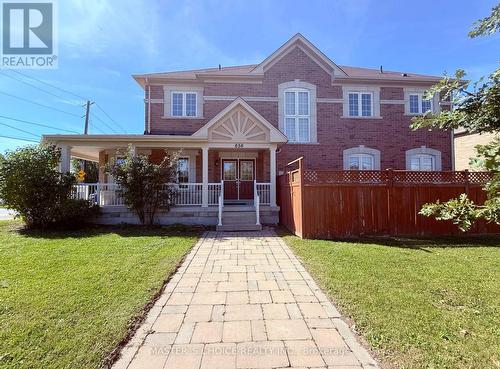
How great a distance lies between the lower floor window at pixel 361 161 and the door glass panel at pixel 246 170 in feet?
16.6

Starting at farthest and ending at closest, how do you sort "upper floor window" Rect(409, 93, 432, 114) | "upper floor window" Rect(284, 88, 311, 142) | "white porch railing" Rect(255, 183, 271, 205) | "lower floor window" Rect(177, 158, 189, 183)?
"upper floor window" Rect(409, 93, 432, 114) < "upper floor window" Rect(284, 88, 311, 142) < "lower floor window" Rect(177, 158, 189, 183) < "white porch railing" Rect(255, 183, 271, 205)

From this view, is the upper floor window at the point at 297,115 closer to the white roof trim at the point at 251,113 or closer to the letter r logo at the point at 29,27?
the white roof trim at the point at 251,113

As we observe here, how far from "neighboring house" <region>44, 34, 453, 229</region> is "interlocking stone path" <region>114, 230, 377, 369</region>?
956 centimetres

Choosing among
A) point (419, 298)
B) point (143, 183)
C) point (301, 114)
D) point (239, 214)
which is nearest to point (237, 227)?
point (239, 214)

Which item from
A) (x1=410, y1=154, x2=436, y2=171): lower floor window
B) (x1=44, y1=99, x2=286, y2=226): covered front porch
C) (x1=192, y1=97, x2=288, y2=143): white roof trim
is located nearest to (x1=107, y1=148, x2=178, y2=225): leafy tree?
Answer: (x1=44, y1=99, x2=286, y2=226): covered front porch

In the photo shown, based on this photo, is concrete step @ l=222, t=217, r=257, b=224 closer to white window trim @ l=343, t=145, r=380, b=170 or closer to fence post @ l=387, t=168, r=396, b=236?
fence post @ l=387, t=168, r=396, b=236

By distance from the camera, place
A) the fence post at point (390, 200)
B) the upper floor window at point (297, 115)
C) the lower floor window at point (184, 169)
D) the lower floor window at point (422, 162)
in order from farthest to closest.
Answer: the lower floor window at point (422, 162) < the upper floor window at point (297, 115) < the lower floor window at point (184, 169) < the fence post at point (390, 200)

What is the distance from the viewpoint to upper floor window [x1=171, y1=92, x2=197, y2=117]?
49.1 ft

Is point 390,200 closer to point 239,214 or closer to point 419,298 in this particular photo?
point 239,214

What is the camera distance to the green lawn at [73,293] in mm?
2885

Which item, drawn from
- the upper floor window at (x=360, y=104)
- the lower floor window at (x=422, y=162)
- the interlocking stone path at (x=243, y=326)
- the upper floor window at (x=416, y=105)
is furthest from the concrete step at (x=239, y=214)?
the upper floor window at (x=416, y=105)

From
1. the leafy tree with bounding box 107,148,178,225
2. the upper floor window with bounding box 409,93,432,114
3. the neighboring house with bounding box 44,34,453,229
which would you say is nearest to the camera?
the leafy tree with bounding box 107,148,178,225

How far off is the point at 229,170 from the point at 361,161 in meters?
6.73

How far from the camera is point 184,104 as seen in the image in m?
15.0
